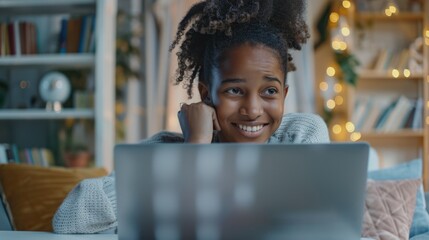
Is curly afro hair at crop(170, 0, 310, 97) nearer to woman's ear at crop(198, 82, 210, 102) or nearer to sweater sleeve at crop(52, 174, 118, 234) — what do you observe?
woman's ear at crop(198, 82, 210, 102)

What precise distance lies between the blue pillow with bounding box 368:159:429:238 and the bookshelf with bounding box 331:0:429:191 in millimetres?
2960

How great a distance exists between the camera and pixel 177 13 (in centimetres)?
533

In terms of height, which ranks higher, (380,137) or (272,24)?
(272,24)

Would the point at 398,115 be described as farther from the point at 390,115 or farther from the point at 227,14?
the point at 227,14

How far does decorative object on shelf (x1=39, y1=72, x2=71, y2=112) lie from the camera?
4.57 meters

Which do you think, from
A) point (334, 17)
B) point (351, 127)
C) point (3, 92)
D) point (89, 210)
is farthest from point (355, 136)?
point (89, 210)

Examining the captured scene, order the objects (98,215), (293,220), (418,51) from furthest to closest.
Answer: (418,51)
(98,215)
(293,220)

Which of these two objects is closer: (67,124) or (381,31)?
(67,124)

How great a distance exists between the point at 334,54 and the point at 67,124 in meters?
2.10

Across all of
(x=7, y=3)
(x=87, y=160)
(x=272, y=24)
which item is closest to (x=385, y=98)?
(x=87, y=160)

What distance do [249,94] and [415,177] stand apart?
135cm

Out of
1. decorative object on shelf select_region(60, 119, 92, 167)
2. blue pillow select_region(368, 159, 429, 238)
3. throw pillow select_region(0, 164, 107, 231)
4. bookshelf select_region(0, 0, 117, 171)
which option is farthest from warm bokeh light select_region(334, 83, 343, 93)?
throw pillow select_region(0, 164, 107, 231)

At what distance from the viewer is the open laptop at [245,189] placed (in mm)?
1029

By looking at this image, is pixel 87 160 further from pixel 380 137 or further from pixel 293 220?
pixel 293 220
